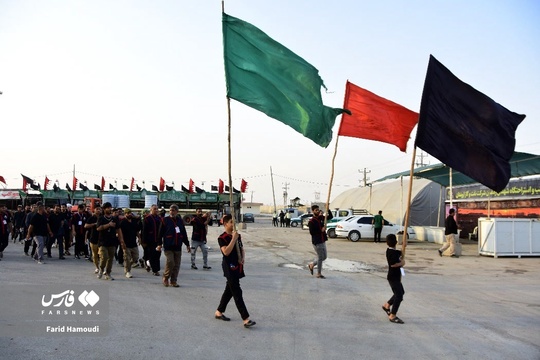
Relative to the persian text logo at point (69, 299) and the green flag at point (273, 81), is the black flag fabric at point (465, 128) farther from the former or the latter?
the persian text logo at point (69, 299)

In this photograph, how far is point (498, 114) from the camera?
8.65m

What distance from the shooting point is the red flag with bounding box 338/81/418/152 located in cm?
1138

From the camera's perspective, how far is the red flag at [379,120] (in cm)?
1138

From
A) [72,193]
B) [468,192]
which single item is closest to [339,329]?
[468,192]

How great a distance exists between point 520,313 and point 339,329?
386 cm

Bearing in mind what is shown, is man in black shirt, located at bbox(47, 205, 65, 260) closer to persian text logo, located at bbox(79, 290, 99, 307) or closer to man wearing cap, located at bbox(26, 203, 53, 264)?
man wearing cap, located at bbox(26, 203, 53, 264)

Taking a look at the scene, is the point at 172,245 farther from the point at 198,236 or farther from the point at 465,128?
the point at 465,128

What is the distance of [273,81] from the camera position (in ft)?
27.4

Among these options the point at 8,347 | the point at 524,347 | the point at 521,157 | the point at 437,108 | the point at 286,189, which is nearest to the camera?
the point at 8,347

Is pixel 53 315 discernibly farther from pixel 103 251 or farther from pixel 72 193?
pixel 72 193

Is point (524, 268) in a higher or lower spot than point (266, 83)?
lower

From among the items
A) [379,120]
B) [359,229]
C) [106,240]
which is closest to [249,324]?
[106,240]

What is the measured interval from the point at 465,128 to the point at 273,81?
11.5 feet

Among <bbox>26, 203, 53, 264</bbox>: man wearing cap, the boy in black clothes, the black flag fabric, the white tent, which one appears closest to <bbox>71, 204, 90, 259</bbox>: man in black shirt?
<bbox>26, 203, 53, 264</bbox>: man wearing cap
